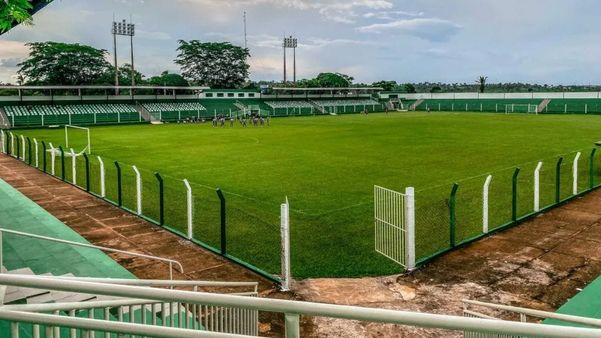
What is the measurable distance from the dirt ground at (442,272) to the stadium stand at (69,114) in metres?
48.0

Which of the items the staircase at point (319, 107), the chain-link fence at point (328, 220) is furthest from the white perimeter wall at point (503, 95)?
the chain-link fence at point (328, 220)

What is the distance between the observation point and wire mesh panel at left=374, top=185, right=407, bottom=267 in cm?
999

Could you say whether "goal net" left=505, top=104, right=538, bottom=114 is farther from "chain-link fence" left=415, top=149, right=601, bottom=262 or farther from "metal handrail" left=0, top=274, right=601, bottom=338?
"metal handrail" left=0, top=274, right=601, bottom=338

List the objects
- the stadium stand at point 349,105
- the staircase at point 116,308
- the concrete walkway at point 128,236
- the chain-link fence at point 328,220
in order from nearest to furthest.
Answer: the staircase at point 116,308
the concrete walkway at point 128,236
the chain-link fence at point 328,220
the stadium stand at point 349,105

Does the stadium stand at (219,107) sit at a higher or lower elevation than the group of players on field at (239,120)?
higher

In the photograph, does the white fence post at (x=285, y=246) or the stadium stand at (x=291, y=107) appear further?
the stadium stand at (x=291, y=107)

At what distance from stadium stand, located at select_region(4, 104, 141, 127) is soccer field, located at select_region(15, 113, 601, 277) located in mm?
15771

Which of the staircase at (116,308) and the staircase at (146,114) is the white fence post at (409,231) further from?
the staircase at (146,114)

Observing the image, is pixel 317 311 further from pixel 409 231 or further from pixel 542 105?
pixel 542 105

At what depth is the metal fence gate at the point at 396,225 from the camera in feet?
31.3

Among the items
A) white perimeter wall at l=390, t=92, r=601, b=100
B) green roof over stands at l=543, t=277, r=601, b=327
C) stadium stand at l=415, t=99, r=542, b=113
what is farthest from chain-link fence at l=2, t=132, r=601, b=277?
white perimeter wall at l=390, t=92, r=601, b=100

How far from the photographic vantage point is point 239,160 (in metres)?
26.5

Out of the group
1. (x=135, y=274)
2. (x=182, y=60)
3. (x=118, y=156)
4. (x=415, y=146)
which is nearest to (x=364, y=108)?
(x=182, y=60)

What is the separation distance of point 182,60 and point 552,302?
109493 millimetres
